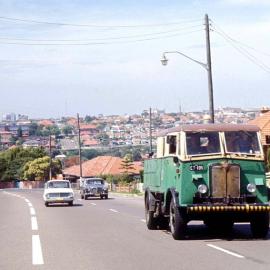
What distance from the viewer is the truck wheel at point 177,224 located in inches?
647

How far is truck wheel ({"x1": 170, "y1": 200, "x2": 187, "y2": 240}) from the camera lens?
1644 centimetres

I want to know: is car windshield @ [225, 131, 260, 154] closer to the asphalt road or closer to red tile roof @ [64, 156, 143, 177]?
the asphalt road

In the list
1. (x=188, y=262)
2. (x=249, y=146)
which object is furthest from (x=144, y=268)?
(x=249, y=146)

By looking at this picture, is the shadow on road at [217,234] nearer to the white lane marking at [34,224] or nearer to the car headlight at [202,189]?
the car headlight at [202,189]

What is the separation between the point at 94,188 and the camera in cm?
4916

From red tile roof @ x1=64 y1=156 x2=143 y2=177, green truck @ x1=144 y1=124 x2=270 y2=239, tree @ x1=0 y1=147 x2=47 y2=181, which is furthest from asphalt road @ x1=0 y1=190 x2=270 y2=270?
tree @ x1=0 y1=147 x2=47 y2=181

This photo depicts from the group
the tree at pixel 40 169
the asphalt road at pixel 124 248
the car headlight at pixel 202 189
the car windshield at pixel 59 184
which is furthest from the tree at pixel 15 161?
the car headlight at pixel 202 189

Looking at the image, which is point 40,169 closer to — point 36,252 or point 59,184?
point 59,184

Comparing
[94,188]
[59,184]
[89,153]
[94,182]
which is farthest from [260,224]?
[89,153]

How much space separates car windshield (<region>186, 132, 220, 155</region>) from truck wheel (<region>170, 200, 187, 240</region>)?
137 centimetres

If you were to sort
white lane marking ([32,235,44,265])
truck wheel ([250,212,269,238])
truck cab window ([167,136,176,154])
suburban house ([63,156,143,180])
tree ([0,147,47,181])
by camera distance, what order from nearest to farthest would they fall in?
white lane marking ([32,235,44,265]) → truck wheel ([250,212,269,238]) → truck cab window ([167,136,176,154]) → suburban house ([63,156,143,180]) → tree ([0,147,47,181])

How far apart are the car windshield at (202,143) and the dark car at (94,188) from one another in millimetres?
32489

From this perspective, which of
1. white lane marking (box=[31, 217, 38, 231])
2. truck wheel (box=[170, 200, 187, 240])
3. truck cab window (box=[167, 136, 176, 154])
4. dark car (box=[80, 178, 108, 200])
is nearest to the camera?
truck wheel (box=[170, 200, 187, 240])

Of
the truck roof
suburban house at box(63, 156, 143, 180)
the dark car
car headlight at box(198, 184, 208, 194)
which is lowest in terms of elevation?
car headlight at box(198, 184, 208, 194)
